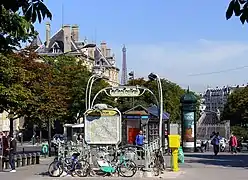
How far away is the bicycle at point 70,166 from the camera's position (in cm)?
2494

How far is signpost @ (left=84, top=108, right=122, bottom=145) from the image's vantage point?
1082 inches

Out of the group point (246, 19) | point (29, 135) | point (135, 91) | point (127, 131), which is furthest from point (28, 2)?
point (29, 135)

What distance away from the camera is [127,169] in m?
24.9

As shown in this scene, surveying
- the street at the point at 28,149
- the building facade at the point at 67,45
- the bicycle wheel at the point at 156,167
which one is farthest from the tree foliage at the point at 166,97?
the bicycle wheel at the point at 156,167

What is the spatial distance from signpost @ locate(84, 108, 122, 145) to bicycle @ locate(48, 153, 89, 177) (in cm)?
231

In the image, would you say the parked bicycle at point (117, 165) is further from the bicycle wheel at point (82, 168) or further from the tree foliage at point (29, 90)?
the tree foliage at point (29, 90)

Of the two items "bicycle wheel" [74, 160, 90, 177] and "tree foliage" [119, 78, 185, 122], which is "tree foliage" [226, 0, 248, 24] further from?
"tree foliage" [119, 78, 185, 122]

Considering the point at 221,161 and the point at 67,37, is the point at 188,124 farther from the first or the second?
the point at 67,37

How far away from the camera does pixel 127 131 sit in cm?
4447

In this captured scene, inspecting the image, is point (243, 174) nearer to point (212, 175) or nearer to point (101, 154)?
point (212, 175)

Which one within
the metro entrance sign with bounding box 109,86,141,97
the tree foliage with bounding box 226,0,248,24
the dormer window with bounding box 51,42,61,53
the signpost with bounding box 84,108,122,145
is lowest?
the signpost with bounding box 84,108,122,145

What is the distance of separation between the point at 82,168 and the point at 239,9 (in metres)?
19.2

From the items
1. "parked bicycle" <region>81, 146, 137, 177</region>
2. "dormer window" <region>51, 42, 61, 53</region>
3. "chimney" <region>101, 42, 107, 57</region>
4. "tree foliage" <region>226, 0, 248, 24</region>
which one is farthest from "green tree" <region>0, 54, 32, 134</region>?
"chimney" <region>101, 42, 107, 57</region>

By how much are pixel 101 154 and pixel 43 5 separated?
1919 cm
